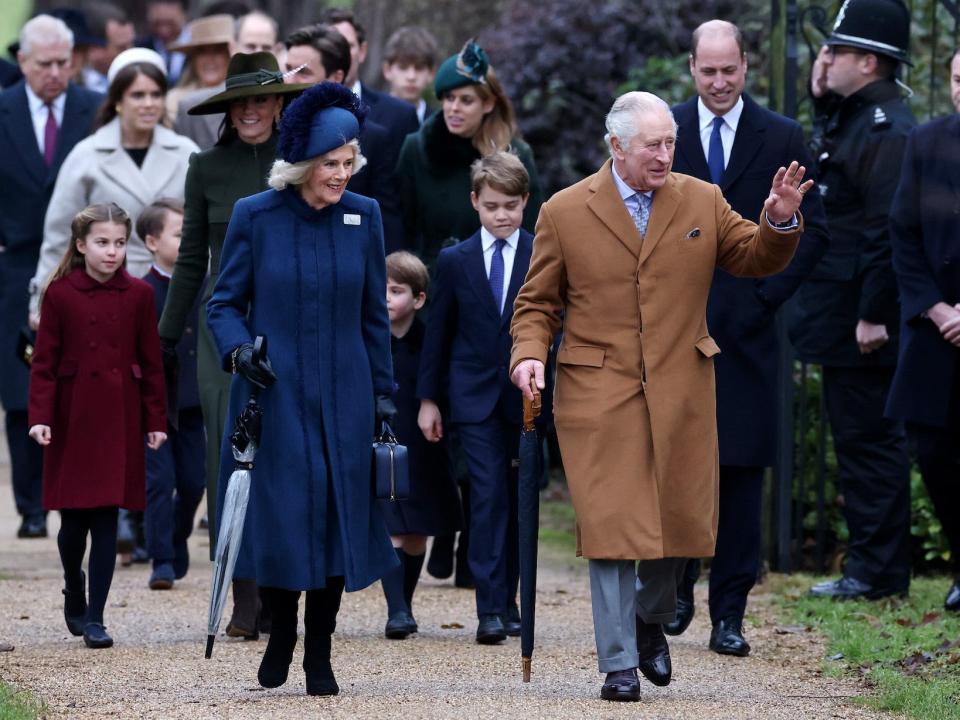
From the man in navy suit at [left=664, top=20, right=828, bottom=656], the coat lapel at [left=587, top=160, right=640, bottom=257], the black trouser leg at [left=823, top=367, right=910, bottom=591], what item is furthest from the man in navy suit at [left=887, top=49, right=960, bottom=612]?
the coat lapel at [left=587, top=160, right=640, bottom=257]

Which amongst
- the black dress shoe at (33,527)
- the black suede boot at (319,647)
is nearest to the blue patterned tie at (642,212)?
the black suede boot at (319,647)

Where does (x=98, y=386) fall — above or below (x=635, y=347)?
below

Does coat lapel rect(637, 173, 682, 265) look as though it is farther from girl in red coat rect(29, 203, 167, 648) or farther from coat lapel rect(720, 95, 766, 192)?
girl in red coat rect(29, 203, 167, 648)

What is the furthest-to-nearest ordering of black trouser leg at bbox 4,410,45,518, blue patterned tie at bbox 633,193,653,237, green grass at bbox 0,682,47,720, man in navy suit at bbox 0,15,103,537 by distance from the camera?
1. man in navy suit at bbox 0,15,103,537
2. black trouser leg at bbox 4,410,45,518
3. blue patterned tie at bbox 633,193,653,237
4. green grass at bbox 0,682,47,720

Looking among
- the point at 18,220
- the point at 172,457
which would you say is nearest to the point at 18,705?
the point at 172,457

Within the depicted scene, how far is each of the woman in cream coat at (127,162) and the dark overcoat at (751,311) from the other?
3.17 metres

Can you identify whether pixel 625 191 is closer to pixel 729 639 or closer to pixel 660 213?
pixel 660 213

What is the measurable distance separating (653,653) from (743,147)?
2129 millimetres

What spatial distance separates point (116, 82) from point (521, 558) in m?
4.41

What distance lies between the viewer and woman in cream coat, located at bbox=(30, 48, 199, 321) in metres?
9.98

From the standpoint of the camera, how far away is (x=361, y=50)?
10586 mm

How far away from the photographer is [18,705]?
6.25m

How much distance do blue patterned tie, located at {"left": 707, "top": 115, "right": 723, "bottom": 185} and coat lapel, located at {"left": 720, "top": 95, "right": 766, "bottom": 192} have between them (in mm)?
42

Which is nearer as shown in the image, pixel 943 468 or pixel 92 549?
pixel 92 549
